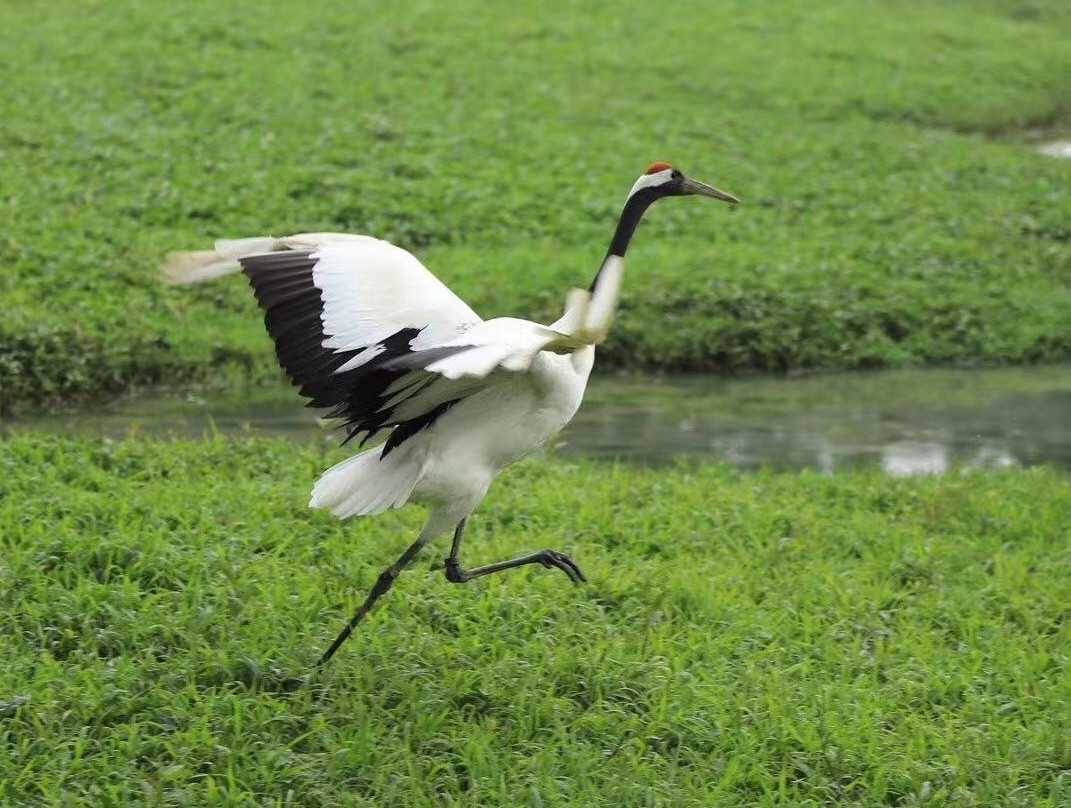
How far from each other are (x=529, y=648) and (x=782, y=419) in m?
4.10

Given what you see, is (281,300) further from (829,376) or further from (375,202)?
(375,202)

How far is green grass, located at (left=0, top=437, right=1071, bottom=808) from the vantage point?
4.04 metres

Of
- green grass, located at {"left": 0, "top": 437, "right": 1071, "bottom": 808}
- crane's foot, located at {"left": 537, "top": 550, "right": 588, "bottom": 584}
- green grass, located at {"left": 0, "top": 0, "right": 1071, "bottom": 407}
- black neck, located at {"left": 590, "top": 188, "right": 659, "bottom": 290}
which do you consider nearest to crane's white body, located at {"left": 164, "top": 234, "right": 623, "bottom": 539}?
black neck, located at {"left": 590, "top": 188, "right": 659, "bottom": 290}

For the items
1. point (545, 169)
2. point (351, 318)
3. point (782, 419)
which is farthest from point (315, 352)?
point (545, 169)

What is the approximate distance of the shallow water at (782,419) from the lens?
7.84 metres

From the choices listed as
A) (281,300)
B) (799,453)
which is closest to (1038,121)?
(799,453)

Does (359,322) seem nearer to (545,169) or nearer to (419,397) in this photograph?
(419,397)

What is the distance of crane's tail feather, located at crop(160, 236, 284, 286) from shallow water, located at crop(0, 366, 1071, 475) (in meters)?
3.15

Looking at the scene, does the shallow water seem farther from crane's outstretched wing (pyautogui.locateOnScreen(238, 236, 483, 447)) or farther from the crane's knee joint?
crane's outstretched wing (pyautogui.locateOnScreen(238, 236, 483, 447))

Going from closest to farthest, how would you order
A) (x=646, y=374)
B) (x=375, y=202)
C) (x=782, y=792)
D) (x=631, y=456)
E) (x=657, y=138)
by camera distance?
(x=782, y=792) < (x=631, y=456) < (x=646, y=374) < (x=375, y=202) < (x=657, y=138)

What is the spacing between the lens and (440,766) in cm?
405

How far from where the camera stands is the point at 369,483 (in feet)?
14.5

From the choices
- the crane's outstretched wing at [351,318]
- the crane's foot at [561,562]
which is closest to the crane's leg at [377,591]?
the crane's outstretched wing at [351,318]

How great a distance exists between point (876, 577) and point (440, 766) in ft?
7.67
